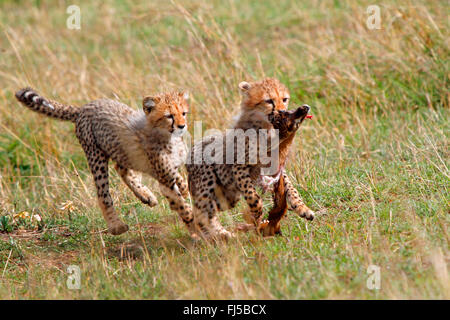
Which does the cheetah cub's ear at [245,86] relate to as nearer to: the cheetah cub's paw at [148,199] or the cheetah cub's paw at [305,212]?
the cheetah cub's paw at [305,212]

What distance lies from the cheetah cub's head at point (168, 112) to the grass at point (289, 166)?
2.45 ft

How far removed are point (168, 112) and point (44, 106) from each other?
1.30 m

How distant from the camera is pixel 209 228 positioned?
4789mm

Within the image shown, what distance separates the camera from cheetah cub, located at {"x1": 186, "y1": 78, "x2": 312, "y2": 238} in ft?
15.1

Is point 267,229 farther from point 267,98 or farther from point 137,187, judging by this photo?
point 137,187

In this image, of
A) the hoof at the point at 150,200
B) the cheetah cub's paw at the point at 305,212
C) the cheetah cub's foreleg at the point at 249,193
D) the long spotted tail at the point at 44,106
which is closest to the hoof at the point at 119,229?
the hoof at the point at 150,200

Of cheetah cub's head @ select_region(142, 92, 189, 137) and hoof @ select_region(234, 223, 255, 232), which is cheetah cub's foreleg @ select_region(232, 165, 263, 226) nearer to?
hoof @ select_region(234, 223, 255, 232)

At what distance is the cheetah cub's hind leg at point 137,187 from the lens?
211 inches

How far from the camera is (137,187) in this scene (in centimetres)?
543

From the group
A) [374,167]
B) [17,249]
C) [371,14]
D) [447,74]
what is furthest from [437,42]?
[17,249]

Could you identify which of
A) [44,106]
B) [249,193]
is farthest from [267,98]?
[44,106]

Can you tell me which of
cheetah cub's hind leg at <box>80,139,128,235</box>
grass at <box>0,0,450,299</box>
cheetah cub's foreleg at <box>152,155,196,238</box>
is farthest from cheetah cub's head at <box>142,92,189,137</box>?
grass at <box>0,0,450,299</box>
